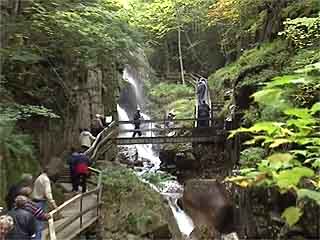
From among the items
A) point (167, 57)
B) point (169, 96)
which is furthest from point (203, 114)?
point (167, 57)

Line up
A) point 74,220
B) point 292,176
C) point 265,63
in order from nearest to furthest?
point 292,176, point 74,220, point 265,63

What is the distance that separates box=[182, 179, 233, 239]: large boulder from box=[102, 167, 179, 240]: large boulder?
4.39 feet

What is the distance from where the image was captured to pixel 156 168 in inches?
957

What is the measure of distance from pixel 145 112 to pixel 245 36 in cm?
1116

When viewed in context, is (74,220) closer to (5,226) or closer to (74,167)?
(74,167)

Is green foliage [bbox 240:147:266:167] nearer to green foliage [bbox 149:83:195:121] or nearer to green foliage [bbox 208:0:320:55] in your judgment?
green foliage [bbox 208:0:320:55]

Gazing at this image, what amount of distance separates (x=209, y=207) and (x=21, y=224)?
379 inches

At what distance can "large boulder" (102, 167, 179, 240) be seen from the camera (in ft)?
37.5

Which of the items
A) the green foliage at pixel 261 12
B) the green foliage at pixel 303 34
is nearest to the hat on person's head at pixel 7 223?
the green foliage at pixel 303 34

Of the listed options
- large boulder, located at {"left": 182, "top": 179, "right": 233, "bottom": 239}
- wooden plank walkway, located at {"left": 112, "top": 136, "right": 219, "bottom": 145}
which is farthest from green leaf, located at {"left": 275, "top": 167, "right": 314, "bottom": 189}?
wooden plank walkway, located at {"left": 112, "top": 136, "right": 219, "bottom": 145}

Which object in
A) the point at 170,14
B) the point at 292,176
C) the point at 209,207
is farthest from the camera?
the point at 170,14

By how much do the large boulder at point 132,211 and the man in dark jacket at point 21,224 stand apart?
16.8 feet

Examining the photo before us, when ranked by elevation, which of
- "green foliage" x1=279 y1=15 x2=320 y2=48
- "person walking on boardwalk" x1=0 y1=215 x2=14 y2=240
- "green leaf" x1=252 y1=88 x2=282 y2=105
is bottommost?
"person walking on boardwalk" x1=0 y1=215 x2=14 y2=240

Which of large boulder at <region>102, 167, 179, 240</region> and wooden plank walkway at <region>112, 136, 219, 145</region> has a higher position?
wooden plank walkway at <region>112, 136, 219, 145</region>
